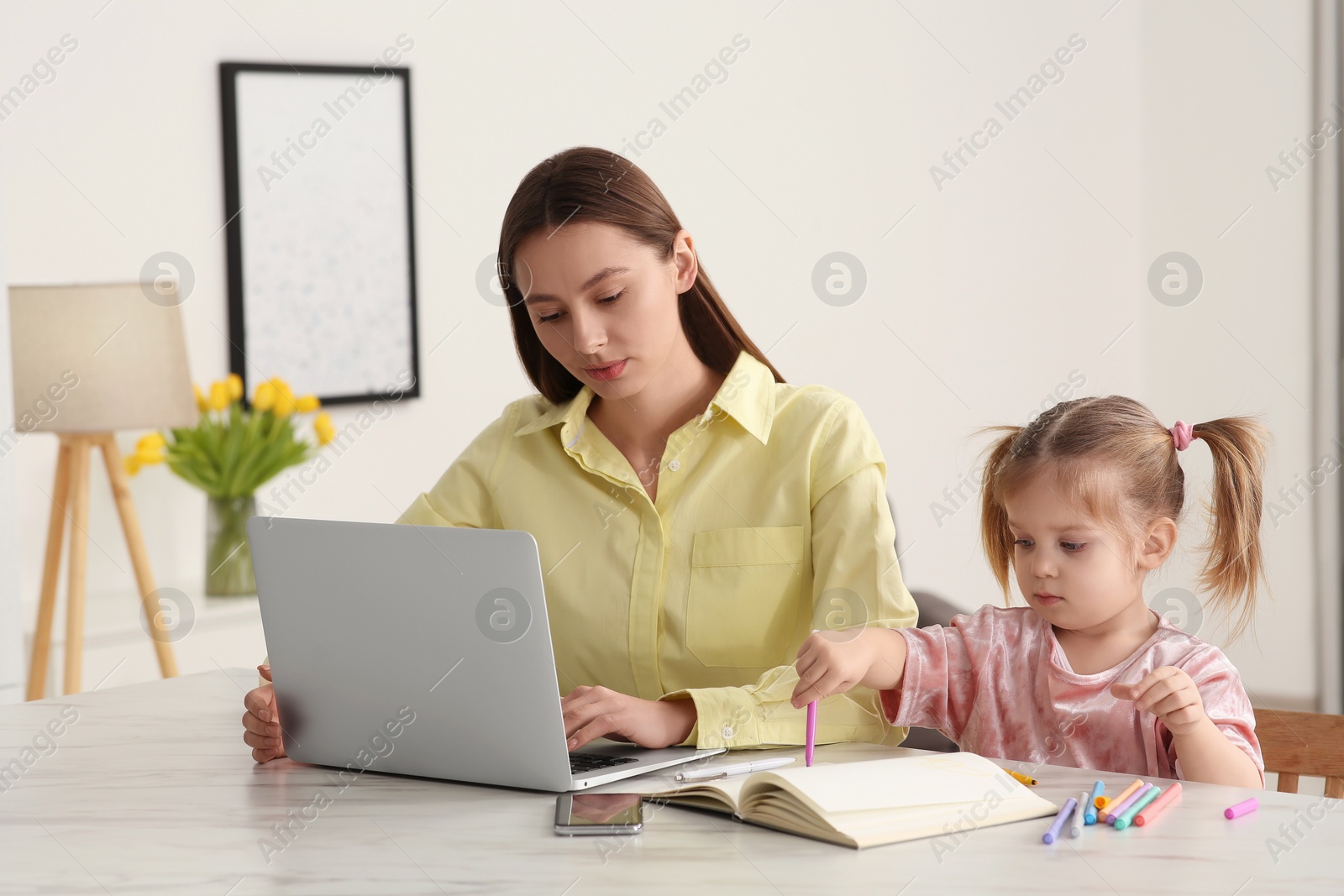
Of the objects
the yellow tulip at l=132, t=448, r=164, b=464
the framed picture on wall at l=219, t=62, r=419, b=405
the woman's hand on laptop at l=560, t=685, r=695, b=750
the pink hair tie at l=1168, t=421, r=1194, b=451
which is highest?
the framed picture on wall at l=219, t=62, r=419, b=405

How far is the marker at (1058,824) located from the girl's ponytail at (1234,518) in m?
0.42

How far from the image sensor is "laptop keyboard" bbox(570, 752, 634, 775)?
1.16 m

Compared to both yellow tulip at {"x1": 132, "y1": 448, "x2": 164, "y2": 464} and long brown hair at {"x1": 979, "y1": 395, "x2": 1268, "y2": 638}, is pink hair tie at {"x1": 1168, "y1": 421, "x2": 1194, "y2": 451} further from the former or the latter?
yellow tulip at {"x1": 132, "y1": 448, "x2": 164, "y2": 464}

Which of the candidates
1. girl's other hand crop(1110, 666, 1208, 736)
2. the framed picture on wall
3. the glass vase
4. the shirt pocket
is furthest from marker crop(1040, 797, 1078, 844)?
the framed picture on wall

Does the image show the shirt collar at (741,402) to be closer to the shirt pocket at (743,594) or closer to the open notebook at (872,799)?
the shirt pocket at (743,594)

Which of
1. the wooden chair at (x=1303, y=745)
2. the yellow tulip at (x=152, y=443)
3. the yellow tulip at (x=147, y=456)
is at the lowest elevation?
the wooden chair at (x=1303, y=745)

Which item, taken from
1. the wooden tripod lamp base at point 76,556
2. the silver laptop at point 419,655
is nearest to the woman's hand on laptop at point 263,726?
the silver laptop at point 419,655

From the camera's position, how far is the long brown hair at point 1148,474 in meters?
1.33

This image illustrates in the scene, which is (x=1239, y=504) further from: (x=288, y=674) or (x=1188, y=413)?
(x=1188, y=413)

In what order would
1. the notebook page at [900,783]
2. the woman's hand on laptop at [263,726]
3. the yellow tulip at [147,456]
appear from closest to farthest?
the notebook page at [900,783], the woman's hand on laptop at [263,726], the yellow tulip at [147,456]

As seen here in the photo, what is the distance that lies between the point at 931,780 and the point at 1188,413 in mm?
3747

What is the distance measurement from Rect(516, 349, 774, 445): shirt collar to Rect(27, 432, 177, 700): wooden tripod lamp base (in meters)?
1.39

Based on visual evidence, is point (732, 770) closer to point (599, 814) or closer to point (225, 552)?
point (599, 814)

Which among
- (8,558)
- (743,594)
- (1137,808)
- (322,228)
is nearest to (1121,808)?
(1137,808)
